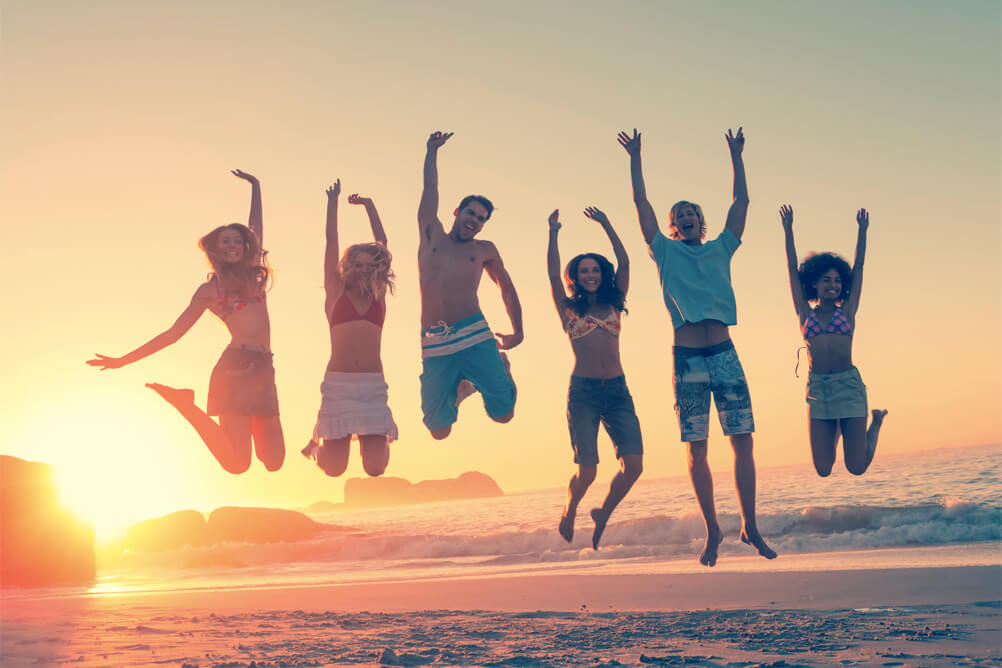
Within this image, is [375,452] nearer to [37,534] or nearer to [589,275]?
[589,275]

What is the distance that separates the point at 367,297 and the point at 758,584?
1166 centimetres

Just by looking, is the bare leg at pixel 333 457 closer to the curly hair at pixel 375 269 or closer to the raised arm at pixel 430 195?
the curly hair at pixel 375 269

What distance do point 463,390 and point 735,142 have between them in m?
3.71

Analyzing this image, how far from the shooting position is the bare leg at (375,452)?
8878 millimetres

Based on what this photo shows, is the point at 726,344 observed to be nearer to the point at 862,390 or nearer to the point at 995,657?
the point at 862,390

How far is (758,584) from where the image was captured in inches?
681

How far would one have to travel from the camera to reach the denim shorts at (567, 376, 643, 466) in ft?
32.0

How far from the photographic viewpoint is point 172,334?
27.5ft

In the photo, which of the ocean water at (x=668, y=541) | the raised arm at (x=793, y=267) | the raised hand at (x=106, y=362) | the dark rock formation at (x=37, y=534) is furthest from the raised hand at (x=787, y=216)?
the dark rock formation at (x=37, y=534)

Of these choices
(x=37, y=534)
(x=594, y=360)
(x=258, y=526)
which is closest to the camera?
(x=594, y=360)

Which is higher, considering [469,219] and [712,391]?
[469,219]

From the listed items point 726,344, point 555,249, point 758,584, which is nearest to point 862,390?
point 726,344

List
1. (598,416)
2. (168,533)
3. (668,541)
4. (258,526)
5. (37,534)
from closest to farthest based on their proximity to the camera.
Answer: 1. (598,416)
2. (668,541)
3. (37,534)
4. (258,526)
5. (168,533)

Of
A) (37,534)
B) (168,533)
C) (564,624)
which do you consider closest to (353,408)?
(564,624)
